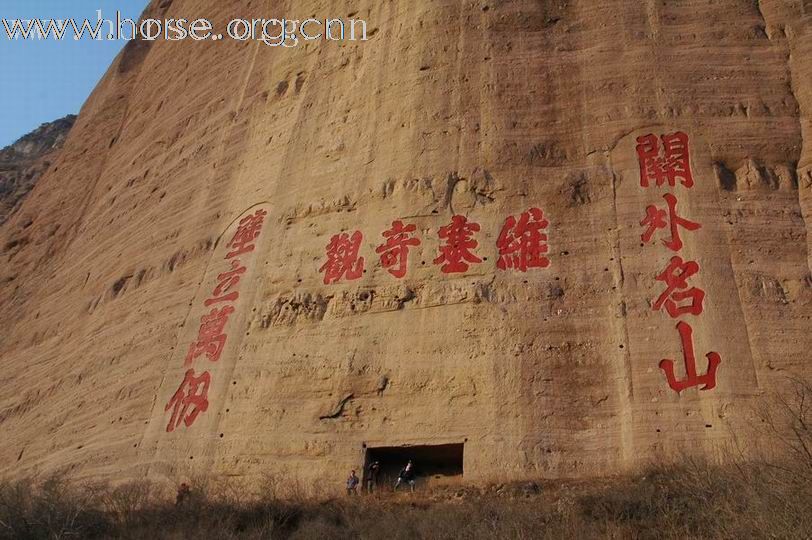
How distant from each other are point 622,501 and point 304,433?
2.99 m

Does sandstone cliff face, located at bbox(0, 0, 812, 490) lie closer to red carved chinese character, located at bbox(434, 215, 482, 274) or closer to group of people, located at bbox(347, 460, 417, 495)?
red carved chinese character, located at bbox(434, 215, 482, 274)

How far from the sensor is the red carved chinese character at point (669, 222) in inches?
306

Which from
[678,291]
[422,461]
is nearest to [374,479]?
[422,461]

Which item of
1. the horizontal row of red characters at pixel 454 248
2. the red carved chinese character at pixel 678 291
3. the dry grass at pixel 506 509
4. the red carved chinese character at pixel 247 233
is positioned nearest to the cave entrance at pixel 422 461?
the dry grass at pixel 506 509

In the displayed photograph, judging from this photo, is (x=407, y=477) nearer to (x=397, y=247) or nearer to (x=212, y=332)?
(x=397, y=247)

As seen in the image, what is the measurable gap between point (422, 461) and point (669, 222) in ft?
10.5

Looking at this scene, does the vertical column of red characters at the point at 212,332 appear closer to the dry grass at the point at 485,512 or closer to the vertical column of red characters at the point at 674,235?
the dry grass at the point at 485,512

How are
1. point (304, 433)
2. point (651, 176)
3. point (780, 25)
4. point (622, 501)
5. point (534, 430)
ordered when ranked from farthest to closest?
point (780, 25) → point (651, 176) → point (304, 433) → point (534, 430) → point (622, 501)

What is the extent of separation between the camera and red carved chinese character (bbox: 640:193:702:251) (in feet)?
25.5

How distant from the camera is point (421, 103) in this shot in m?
9.61

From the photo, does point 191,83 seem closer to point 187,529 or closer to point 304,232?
point 304,232

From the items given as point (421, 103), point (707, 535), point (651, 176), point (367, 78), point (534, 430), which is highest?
point (367, 78)

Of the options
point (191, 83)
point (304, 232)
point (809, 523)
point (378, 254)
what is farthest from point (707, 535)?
point (191, 83)

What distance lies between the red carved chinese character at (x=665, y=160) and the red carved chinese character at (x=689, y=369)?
1.74 meters
